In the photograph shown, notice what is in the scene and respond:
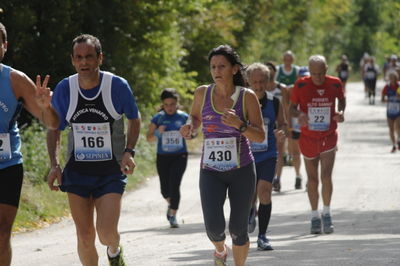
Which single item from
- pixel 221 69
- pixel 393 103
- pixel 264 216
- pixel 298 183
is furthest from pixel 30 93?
pixel 393 103

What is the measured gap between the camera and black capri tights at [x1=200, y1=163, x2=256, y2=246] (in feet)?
27.0

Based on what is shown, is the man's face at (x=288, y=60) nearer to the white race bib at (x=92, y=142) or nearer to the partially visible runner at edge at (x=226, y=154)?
the partially visible runner at edge at (x=226, y=154)

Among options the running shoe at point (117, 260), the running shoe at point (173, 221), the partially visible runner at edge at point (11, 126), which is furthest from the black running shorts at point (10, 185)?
the running shoe at point (173, 221)

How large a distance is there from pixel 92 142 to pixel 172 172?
240 inches

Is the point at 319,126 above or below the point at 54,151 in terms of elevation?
below

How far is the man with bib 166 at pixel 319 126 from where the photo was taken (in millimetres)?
12469

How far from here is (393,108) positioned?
25.5 metres

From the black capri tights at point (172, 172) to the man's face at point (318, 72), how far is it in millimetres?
2267

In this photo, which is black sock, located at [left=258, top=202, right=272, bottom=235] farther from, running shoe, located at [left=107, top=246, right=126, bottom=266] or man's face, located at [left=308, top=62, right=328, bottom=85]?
running shoe, located at [left=107, top=246, right=126, bottom=266]

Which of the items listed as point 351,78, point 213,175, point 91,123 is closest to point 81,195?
point 91,123

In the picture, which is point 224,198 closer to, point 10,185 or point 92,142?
point 92,142

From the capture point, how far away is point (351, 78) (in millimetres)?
84188

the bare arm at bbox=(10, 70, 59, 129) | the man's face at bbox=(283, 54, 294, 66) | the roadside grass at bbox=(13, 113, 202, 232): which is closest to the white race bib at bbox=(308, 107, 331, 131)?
the roadside grass at bbox=(13, 113, 202, 232)

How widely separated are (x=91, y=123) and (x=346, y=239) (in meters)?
4.77
